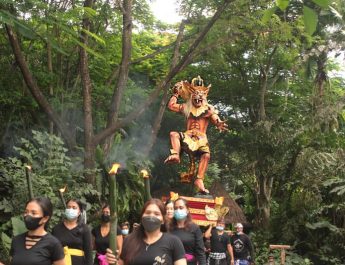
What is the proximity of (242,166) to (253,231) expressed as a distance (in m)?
2.12

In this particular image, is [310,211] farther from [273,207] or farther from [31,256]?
[31,256]

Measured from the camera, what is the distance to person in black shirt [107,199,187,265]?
127 inches

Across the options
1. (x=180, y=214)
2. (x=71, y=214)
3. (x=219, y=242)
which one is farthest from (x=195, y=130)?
(x=71, y=214)

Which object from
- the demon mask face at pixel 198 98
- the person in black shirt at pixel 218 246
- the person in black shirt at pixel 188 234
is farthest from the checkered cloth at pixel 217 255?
the demon mask face at pixel 198 98

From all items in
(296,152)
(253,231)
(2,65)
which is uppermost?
(2,65)

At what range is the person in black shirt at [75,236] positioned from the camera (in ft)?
15.5

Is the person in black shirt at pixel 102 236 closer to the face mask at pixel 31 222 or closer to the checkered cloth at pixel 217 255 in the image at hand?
the face mask at pixel 31 222

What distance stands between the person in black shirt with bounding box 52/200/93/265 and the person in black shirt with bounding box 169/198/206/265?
868mm

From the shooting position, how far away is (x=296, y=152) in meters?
15.4

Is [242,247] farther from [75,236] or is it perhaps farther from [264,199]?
[264,199]

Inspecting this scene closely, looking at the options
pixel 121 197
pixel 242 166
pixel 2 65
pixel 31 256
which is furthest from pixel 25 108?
pixel 31 256

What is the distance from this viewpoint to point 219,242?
8156 mm

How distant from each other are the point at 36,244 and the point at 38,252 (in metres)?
0.06

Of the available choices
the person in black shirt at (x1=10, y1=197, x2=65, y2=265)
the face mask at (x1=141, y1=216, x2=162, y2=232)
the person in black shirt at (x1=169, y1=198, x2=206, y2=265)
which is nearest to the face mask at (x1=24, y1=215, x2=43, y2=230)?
the person in black shirt at (x1=10, y1=197, x2=65, y2=265)
